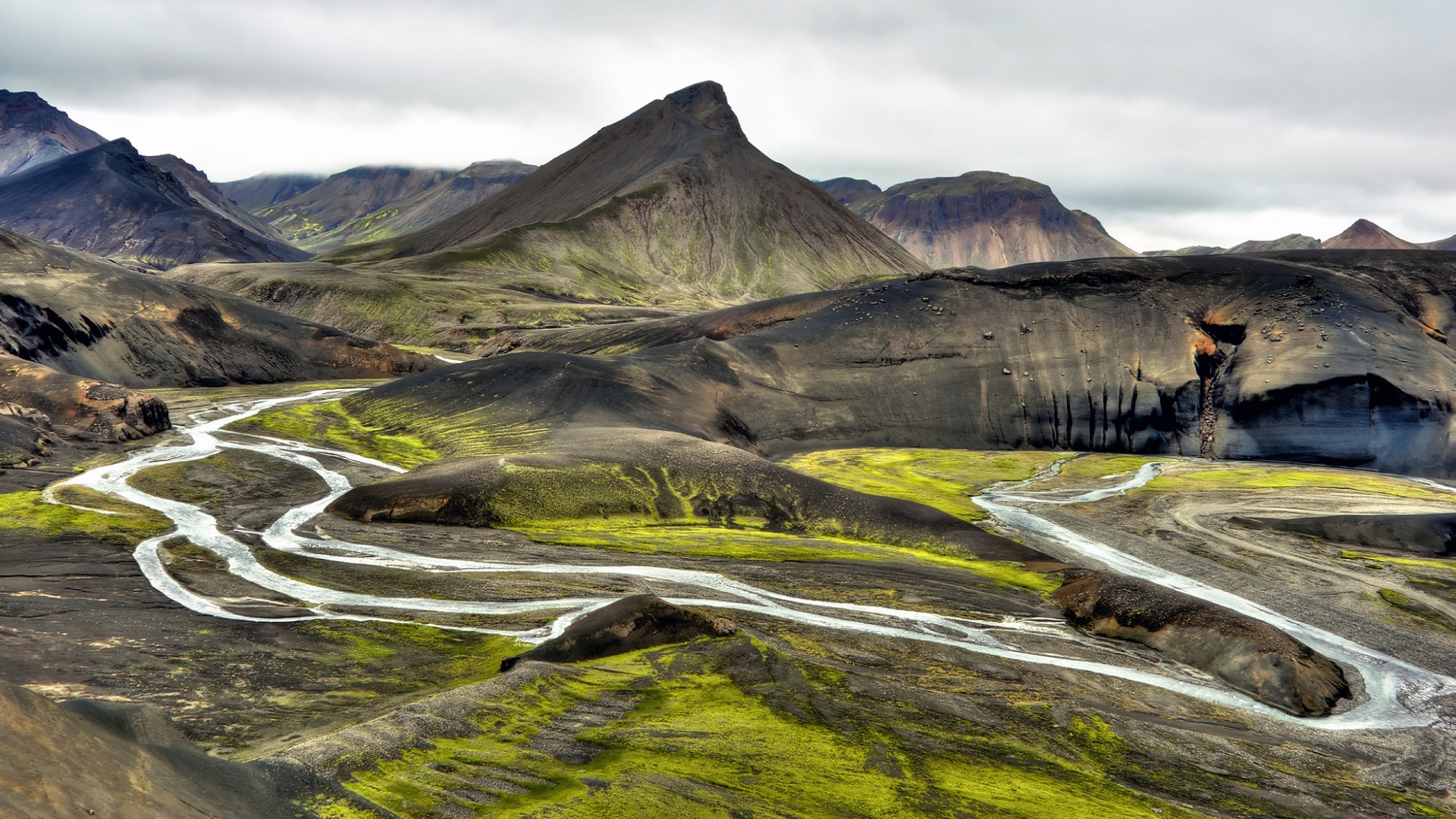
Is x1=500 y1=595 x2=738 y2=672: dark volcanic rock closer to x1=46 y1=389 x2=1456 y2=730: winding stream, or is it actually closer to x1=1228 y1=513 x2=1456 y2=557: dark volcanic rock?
x1=46 y1=389 x2=1456 y2=730: winding stream

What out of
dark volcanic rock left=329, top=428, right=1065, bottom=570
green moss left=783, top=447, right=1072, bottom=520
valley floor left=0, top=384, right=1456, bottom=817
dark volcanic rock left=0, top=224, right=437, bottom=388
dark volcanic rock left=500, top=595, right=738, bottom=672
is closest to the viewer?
valley floor left=0, top=384, right=1456, bottom=817

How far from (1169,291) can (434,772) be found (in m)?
119

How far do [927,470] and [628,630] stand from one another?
2397 inches

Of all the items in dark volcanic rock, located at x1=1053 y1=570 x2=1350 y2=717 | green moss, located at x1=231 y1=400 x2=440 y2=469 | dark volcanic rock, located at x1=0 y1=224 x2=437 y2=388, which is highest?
dark volcanic rock, located at x1=0 y1=224 x2=437 y2=388

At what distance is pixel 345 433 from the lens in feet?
263

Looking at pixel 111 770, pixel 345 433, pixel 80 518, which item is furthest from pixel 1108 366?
pixel 111 770

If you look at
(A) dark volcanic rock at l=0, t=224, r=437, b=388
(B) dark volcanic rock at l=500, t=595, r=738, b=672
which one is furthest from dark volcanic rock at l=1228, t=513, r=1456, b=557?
(A) dark volcanic rock at l=0, t=224, r=437, b=388

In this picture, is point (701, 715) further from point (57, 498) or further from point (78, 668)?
point (57, 498)

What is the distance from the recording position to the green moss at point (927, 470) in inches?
2916

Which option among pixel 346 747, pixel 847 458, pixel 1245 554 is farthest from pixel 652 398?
pixel 346 747

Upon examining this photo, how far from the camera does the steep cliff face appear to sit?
4070 inches

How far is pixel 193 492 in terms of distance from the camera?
55719 mm

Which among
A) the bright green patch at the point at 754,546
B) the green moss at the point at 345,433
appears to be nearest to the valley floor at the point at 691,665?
the bright green patch at the point at 754,546

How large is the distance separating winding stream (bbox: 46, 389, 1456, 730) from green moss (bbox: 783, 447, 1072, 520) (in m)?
→ 20.9
